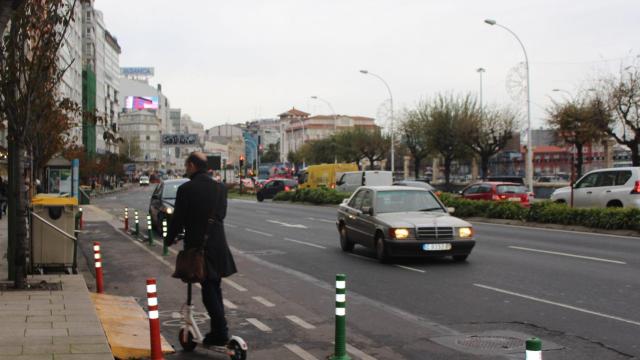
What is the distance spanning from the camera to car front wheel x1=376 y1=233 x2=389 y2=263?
15.0 m

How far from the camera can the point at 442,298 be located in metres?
11.1

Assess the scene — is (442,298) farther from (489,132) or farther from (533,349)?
(489,132)

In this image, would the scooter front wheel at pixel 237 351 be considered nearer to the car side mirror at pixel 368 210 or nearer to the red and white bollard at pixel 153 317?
the red and white bollard at pixel 153 317

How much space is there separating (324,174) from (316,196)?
17.5 feet

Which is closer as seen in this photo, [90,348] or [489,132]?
[90,348]

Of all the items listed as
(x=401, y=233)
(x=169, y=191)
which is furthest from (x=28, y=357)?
(x=169, y=191)

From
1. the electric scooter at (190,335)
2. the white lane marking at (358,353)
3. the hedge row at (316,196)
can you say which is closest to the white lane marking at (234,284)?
the white lane marking at (358,353)

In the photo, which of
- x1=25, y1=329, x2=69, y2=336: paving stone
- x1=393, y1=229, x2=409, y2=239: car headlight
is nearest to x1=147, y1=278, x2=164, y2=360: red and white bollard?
x1=25, y1=329, x2=69, y2=336: paving stone

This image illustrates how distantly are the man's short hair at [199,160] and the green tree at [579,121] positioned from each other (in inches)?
1484

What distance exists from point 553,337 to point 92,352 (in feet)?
15.5

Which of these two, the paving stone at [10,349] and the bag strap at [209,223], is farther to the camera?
the bag strap at [209,223]

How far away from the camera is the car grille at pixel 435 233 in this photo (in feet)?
48.0

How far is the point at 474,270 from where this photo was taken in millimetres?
14039

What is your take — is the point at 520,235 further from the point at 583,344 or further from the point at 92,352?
the point at 92,352
